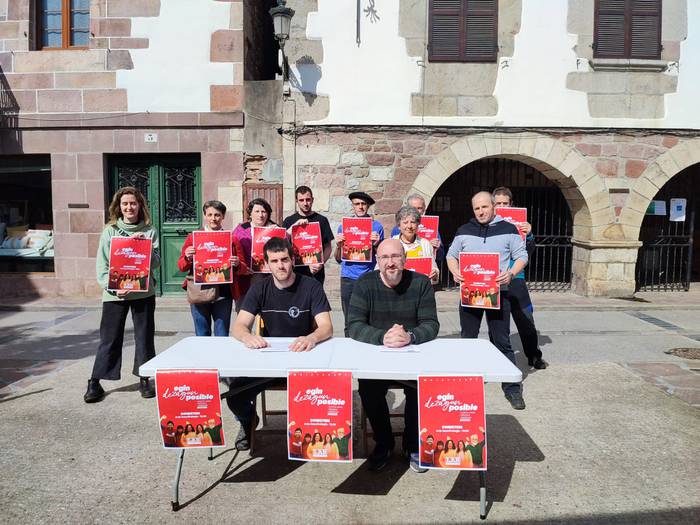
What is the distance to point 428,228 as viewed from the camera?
600 cm

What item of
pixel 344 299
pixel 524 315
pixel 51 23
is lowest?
→ pixel 524 315

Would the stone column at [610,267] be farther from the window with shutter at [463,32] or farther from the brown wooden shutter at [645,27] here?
the window with shutter at [463,32]

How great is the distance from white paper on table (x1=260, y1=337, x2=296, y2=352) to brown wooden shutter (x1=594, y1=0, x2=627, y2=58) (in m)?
8.43

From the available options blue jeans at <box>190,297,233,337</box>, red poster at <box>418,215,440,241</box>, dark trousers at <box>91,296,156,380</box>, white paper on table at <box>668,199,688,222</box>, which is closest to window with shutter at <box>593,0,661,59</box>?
white paper on table at <box>668,199,688,222</box>

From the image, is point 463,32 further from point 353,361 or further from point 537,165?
point 353,361

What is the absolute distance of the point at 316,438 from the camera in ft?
10.1

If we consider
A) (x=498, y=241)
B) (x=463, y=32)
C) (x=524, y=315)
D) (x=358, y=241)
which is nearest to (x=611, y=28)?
(x=463, y=32)

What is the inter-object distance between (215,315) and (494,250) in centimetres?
238

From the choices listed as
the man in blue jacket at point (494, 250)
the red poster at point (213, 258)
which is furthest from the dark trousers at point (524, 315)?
the red poster at point (213, 258)

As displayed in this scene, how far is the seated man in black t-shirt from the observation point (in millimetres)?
3752

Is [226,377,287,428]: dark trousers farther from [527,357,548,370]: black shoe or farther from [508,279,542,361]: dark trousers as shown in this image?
[527,357,548,370]: black shoe

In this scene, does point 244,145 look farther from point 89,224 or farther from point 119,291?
point 119,291

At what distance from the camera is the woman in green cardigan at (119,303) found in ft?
16.2

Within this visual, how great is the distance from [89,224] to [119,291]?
577 cm
